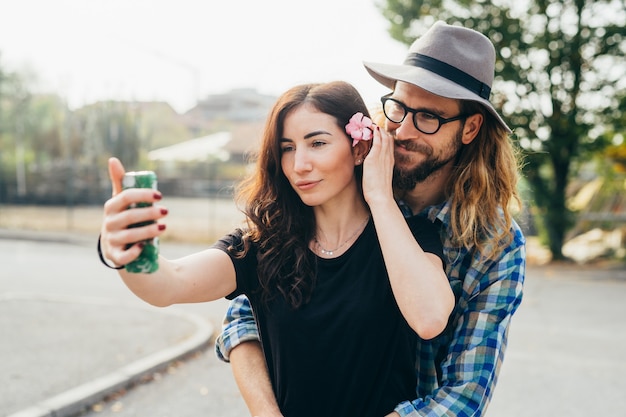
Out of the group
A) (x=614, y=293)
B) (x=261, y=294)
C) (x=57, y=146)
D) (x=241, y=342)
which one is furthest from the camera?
(x=57, y=146)

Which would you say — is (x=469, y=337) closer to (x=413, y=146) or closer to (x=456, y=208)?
(x=456, y=208)

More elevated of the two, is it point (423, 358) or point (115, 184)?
point (115, 184)

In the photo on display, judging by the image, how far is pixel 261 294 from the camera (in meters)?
1.97

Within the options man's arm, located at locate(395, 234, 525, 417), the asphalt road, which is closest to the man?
man's arm, located at locate(395, 234, 525, 417)

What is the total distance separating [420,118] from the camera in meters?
2.16

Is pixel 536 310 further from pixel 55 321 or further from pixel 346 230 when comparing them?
pixel 346 230

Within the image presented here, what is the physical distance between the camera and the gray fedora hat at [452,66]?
2104 millimetres

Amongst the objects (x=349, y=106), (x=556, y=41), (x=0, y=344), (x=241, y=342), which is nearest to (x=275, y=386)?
(x=241, y=342)

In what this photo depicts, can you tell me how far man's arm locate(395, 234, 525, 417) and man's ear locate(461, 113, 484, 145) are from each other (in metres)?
0.46

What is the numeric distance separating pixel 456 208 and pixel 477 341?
0.43 metres

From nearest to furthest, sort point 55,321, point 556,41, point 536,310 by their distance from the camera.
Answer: point 55,321 → point 536,310 → point 556,41

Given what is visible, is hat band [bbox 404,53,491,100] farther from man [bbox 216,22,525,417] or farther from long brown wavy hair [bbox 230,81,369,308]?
long brown wavy hair [bbox 230,81,369,308]

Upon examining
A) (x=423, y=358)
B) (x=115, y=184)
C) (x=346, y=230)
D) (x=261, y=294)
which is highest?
(x=115, y=184)

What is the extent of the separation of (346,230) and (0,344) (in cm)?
494
